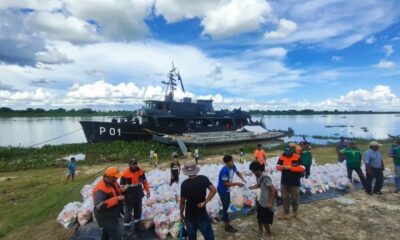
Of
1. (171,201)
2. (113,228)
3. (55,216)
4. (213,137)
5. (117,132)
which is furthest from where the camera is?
(213,137)

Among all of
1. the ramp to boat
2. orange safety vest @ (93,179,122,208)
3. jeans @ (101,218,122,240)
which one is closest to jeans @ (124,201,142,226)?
jeans @ (101,218,122,240)

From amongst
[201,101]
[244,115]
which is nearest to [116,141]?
[201,101]

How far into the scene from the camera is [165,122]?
33125mm

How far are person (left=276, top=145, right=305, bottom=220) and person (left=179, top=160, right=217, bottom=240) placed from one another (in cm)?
276

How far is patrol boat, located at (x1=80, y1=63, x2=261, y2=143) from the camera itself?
31609 mm

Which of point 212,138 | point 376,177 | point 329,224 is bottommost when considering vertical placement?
point 212,138

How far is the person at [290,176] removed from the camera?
23.5ft

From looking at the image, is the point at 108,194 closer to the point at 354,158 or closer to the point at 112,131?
the point at 354,158

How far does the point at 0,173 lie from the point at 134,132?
13.4m

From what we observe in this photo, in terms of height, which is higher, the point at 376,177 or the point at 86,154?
the point at 376,177

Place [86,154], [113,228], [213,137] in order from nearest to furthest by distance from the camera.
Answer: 1. [113,228]
2. [86,154]
3. [213,137]

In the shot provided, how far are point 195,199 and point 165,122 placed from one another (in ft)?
93.1

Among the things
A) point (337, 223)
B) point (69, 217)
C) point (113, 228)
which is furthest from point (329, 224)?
point (69, 217)

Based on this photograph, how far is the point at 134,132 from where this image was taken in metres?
31.7
